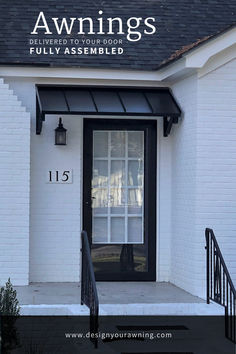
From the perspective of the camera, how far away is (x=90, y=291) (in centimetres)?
758

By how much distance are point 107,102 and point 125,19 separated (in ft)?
7.46

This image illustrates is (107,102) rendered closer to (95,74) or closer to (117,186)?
(95,74)

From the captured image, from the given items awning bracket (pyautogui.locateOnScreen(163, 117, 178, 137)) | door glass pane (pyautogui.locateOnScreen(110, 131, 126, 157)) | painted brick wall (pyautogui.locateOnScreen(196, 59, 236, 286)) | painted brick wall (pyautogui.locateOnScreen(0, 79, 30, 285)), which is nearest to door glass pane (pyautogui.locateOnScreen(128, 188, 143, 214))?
door glass pane (pyautogui.locateOnScreen(110, 131, 126, 157))

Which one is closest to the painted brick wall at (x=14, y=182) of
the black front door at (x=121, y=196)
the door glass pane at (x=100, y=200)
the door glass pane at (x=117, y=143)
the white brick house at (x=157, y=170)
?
the white brick house at (x=157, y=170)

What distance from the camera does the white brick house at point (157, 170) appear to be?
9125mm

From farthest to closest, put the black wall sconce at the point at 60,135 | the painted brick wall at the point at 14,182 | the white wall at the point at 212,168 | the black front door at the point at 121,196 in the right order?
the black front door at the point at 121,196 < the black wall sconce at the point at 60,135 < the painted brick wall at the point at 14,182 < the white wall at the point at 212,168

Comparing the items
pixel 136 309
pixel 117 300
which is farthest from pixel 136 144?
pixel 136 309

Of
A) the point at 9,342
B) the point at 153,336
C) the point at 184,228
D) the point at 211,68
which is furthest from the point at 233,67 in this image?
the point at 9,342

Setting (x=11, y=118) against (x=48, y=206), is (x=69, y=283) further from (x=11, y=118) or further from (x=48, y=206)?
(x=11, y=118)

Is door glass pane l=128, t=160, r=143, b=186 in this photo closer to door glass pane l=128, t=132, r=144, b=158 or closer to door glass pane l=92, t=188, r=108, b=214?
door glass pane l=128, t=132, r=144, b=158

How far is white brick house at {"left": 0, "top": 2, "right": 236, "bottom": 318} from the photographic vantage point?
9.12 metres

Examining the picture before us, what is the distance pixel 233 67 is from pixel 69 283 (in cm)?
383

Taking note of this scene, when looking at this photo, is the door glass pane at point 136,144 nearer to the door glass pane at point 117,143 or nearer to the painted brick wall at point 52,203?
the door glass pane at point 117,143

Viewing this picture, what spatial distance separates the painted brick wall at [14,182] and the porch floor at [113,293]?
16.3 inches
